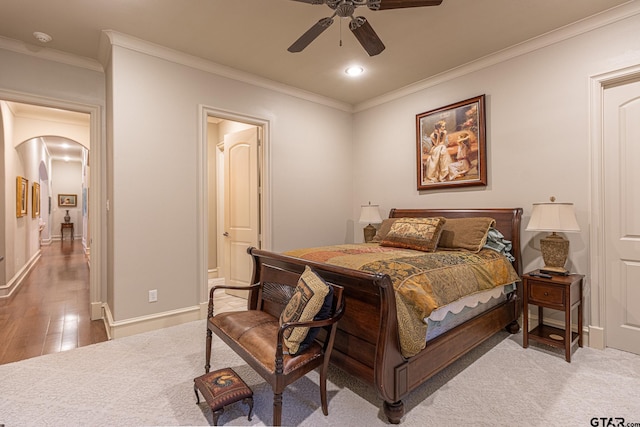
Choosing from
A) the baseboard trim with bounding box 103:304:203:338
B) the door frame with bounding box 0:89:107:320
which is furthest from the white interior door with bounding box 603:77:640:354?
the door frame with bounding box 0:89:107:320

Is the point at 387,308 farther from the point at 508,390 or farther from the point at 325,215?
the point at 325,215

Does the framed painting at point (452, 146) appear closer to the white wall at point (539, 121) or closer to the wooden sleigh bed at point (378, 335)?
the white wall at point (539, 121)

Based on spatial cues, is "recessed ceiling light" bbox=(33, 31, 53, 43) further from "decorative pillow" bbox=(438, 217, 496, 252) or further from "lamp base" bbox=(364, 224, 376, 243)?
"decorative pillow" bbox=(438, 217, 496, 252)

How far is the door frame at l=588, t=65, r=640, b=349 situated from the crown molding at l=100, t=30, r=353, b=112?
10.1 ft

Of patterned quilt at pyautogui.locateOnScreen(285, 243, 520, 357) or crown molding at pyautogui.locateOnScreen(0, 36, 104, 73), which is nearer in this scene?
patterned quilt at pyautogui.locateOnScreen(285, 243, 520, 357)

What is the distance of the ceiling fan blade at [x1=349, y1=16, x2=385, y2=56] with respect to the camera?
2.19m

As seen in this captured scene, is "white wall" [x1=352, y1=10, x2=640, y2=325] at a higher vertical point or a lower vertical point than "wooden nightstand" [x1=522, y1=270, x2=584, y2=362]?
higher

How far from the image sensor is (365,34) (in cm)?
230

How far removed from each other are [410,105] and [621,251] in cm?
272

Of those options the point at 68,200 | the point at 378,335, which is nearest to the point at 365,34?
the point at 378,335

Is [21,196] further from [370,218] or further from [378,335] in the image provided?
[378,335]

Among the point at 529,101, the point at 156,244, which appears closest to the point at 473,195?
the point at 529,101

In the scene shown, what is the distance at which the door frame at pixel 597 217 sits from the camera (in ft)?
8.95

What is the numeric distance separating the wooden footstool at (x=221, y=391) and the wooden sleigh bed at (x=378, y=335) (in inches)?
23.7
